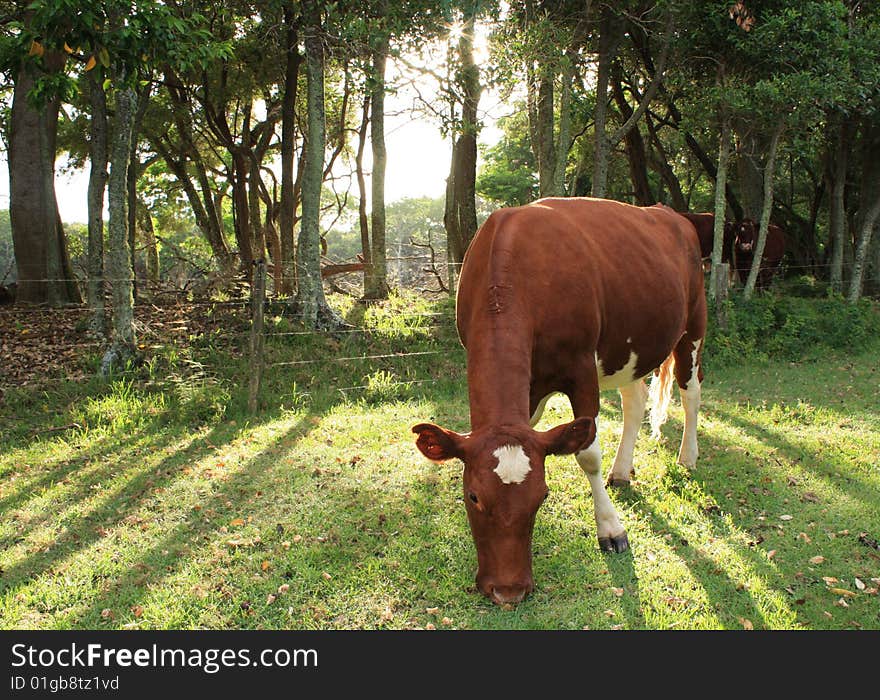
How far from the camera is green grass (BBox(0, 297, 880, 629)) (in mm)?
3775

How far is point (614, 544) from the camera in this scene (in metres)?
4.43

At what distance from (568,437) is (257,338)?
18.3 feet

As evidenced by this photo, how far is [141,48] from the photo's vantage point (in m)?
5.09

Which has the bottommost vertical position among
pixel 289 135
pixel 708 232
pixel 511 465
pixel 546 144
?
pixel 511 465

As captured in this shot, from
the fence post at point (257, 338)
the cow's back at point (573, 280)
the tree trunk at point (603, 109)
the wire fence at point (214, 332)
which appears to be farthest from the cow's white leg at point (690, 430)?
the tree trunk at point (603, 109)

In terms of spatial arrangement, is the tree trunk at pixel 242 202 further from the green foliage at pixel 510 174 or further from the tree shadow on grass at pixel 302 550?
the tree shadow on grass at pixel 302 550

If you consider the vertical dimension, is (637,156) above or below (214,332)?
above

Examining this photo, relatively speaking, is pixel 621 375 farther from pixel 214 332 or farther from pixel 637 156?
pixel 637 156

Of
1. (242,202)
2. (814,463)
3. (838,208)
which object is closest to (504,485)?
(814,463)

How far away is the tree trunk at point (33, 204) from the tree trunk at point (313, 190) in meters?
4.69

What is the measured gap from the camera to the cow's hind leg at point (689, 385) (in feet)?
19.8

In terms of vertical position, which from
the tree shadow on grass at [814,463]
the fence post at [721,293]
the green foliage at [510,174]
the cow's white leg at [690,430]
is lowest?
the tree shadow on grass at [814,463]

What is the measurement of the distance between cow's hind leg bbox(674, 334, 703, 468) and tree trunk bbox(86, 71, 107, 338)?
7761 millimetres

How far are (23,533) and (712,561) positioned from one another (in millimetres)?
4910
